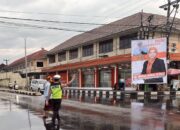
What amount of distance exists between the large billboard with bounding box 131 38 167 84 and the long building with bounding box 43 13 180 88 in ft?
17.7

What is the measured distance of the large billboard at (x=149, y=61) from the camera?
105 feet

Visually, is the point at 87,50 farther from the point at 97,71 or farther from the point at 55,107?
the point at 55,107

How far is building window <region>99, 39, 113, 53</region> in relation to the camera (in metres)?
49.0

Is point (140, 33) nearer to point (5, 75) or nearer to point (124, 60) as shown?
point (124, 60)

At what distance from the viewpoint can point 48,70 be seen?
219ft

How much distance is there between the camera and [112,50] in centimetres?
4872

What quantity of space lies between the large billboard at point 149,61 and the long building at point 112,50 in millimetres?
5390

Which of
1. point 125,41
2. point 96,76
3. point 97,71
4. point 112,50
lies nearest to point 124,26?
point 125,41

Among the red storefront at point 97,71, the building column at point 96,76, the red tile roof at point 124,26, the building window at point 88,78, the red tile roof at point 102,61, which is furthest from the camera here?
the building window at point 88,78

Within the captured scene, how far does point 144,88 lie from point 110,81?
10520 millimetres

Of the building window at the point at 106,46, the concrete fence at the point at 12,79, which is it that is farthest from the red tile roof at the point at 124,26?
the concrete fence at the point at 12,79

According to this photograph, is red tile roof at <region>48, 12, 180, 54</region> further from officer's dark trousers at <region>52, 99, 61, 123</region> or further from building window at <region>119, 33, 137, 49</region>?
officer's dark trousers at <region>52, 99, 61, 123</region>

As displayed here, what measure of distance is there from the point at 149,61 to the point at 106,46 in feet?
56.4

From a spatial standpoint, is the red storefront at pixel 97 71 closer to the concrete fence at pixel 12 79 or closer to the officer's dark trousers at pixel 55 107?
the concrete fence at pixel 12 79
